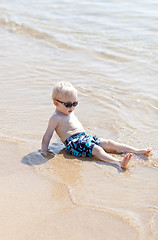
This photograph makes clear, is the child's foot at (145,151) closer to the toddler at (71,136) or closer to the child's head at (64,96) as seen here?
the toddler at (71,136)

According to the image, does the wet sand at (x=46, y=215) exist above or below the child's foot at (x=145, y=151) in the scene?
below

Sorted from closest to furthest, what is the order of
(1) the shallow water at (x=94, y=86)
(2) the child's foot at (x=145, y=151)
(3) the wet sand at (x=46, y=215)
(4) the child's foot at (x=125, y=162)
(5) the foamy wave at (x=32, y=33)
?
(3) the wet sand at (x=46, y=215), (1) the shallow water at (x=94, y=86), (4) the child's foot at (x=125, y=162), (2) the child's foot at (x=145, y=151), (5) the foamy wave at (x=32, y=33)

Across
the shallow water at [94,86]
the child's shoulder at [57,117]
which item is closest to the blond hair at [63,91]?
the child's shoulder at [57,117]

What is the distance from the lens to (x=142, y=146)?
4.31m

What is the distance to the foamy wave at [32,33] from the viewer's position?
338 inches

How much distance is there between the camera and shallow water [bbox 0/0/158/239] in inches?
132

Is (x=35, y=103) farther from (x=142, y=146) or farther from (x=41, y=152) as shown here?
(x=142, y=146)

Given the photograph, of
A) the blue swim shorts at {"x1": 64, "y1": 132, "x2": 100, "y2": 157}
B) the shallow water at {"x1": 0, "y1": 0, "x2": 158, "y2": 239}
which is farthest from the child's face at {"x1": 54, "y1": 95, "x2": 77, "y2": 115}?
the shallow water at {"x1": 0, "y1": 0, "x2": 158, "y2": 239}

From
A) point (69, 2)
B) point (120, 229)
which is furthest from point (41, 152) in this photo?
point (69, 2)

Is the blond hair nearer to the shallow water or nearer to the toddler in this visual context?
the toddler

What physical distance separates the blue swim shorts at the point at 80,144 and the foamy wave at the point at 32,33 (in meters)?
4.45

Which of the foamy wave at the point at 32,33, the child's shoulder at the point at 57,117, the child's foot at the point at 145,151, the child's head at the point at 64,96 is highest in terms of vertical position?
the child's head at the point at 64,96

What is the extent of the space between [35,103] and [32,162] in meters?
1.70

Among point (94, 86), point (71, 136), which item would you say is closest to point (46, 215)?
point (71, 136)
